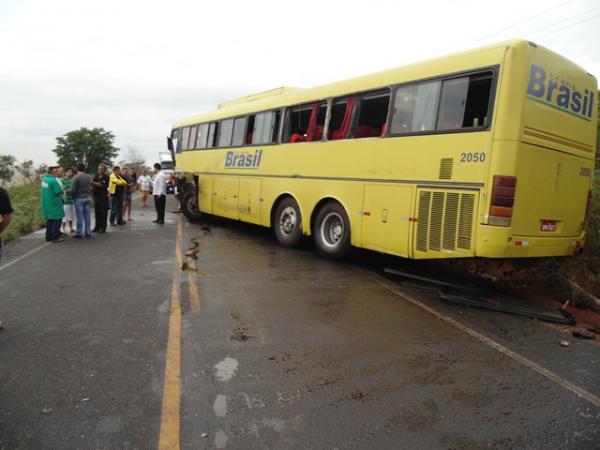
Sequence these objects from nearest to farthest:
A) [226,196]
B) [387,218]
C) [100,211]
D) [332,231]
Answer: [387,218] → [332,231] → [100,211] → [226,196]

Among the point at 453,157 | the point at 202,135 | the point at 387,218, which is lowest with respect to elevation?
the point at 387,218

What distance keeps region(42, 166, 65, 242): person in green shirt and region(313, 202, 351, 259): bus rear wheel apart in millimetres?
6174

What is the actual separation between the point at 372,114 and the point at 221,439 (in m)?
5.94

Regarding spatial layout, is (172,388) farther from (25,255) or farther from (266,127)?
(266,127)

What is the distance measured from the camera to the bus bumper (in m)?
5.53

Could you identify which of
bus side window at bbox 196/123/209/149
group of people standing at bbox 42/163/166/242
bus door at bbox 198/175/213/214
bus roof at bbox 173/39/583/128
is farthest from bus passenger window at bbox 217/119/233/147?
group of people standing at bbox 42/163/166/242

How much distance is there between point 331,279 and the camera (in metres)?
6.97

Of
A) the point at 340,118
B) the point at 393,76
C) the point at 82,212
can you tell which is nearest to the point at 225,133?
the point at 82,212

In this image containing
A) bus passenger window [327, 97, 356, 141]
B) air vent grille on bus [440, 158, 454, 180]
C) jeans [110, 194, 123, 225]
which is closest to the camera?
air vent grille on bus [440, 158, 454, 180]

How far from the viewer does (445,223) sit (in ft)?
19.9

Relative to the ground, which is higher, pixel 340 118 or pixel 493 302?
pixel 340 118

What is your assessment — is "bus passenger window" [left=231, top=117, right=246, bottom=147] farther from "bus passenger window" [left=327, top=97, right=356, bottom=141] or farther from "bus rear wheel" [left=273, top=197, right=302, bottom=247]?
"bus passenger window" [left=327, top=97, right=356, bottom=141]

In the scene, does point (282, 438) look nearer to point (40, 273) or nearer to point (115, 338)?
point (115, 338)

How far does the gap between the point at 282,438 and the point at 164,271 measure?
5039mm
